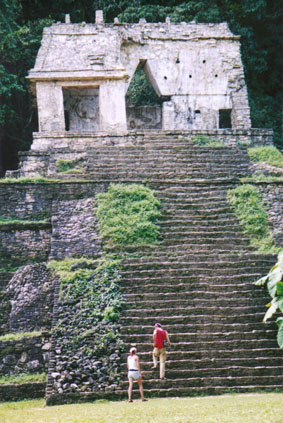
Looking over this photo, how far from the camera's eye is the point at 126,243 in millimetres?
13562

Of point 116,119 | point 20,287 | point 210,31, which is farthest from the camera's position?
point 210,31

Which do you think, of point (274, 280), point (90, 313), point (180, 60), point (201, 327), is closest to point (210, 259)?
point (201, 327)

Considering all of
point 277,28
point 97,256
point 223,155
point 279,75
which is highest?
point 277,28

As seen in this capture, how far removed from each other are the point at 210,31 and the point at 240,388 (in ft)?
49.9

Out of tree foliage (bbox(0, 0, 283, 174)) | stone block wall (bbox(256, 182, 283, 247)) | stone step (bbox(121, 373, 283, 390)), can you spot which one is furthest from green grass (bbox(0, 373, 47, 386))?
tree foliage (bbox(0, 0, 283, 174))

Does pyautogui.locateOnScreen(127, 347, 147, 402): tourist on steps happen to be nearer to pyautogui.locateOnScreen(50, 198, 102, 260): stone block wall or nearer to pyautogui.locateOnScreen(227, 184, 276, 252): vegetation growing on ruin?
pyautogui.locateOnScreen(50, 198, 102, 260): stone block wall

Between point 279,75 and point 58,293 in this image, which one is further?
point 279,75

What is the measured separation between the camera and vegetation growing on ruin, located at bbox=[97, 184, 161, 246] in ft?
44.9

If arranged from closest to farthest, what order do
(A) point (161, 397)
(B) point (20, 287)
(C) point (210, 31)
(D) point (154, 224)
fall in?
(A) point (161, 397), (B) point (20, 287), (D) point (154, 224), (C) point (210, 31)

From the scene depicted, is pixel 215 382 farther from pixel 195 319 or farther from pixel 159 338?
pixel 195 319

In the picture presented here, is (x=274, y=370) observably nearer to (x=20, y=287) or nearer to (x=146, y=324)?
(x=146, y=324)

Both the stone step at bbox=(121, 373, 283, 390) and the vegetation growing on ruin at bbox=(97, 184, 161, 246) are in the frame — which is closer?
the stone step at bbox=(121, 373, 283, 390)

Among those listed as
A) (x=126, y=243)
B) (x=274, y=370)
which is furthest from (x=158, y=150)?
(x=274, y=370)

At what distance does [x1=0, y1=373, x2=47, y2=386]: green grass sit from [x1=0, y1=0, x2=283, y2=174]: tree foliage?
46.4 ft
